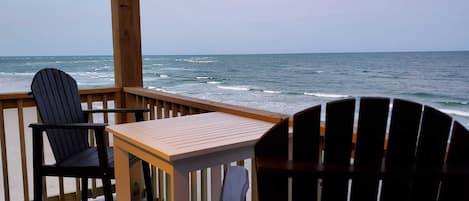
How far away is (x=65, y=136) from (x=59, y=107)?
0.60 ft

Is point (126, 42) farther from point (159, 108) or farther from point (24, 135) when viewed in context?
point (24, 135)

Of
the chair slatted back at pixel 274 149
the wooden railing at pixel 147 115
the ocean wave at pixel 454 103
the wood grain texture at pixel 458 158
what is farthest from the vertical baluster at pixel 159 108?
the ocean wave at pixel 454 103

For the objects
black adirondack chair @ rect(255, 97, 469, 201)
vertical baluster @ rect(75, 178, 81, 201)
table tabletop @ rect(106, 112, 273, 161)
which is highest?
black adirondack chair @ rect(255, 97, 469, 201)

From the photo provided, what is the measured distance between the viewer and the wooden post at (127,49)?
9.62 feet

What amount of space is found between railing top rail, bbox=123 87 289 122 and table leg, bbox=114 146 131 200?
61 centimetres

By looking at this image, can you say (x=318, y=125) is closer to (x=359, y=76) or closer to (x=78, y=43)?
(x=78, y=43)

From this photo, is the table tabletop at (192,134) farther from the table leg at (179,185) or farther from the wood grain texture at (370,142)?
the wood grain texture at (370,142)

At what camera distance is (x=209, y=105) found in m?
2.24

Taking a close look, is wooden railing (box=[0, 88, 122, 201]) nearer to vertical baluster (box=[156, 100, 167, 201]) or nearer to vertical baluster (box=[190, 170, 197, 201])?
vertical baluster (box=[156, 100, 167, 201])

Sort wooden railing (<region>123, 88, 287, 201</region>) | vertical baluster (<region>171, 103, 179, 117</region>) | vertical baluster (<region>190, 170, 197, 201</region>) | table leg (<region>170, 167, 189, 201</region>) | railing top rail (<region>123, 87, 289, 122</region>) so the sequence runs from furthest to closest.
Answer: vertical baluster (<region>171, 103, 179, 117</region>) → vertical baluster (<region>190, 170, 197, 201</region>) → wooden railing (<region>123, 88, 287, 201</region>) → railing top rail (<region>123, 87, 289, 122</region>) → table leg (<region>170, 167, 189, 201</region>)

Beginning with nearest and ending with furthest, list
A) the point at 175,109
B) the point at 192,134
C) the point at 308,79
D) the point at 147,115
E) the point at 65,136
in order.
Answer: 1. the point at 192,134
2. the point at 65,136
3. the point at 175,109
4. the point at 147,115
5. the point at 308,79

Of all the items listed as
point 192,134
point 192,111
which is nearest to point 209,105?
point 192,111

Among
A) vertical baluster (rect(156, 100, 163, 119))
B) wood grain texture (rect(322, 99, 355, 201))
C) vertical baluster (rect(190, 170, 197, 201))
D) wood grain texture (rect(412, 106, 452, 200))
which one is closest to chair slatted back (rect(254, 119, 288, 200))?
wood grain texture (rect(322, 99, 355, 201))

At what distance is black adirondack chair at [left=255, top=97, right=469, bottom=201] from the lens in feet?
2.94
